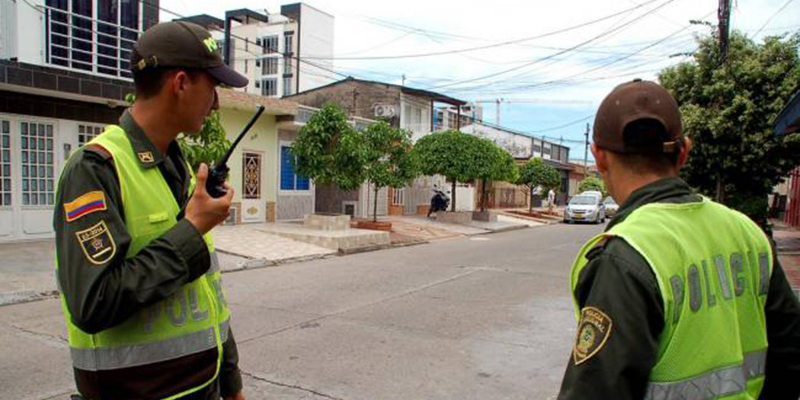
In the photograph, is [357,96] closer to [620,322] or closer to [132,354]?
[132,354]

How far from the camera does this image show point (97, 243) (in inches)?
57.7

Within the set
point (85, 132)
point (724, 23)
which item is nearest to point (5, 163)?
point (85, 132)

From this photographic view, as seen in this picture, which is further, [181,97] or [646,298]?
[181,97]

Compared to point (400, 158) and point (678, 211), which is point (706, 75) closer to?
point (400, 158)

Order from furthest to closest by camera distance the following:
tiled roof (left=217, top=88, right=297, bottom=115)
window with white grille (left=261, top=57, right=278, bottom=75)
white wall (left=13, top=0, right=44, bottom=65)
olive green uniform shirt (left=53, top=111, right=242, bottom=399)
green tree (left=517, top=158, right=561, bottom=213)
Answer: window with white grille (left=261, top=57, right=278, bottom=75)
green tree (left=517, top=158, right=561, bottom=213)
tiled roof (left=217, top=88, right=297, bottom=115)
white wall (left=13, top=0, right=44, bottom=65)
olive green uniform shirt (left=53, top=111, right=242, bottom=399)

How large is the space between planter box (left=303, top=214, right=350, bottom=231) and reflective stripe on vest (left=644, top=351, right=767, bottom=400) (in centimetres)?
1449

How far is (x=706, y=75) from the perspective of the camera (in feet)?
46.4

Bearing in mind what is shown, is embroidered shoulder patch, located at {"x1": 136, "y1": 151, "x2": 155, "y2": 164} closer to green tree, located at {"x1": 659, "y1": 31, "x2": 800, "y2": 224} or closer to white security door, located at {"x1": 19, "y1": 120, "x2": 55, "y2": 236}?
white security door, located at {"x1": 19, "y1": 120, "x2": 55, "y2": 236}

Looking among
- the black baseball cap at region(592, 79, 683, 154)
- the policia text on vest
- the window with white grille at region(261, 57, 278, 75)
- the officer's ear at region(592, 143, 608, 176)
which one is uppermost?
the window with white grille at region(261, 57, 278, 75)

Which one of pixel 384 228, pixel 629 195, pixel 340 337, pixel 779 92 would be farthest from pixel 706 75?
pixel 629 195

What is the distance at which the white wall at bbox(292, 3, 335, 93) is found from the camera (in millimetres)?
54094

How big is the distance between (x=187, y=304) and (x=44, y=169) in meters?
12.8

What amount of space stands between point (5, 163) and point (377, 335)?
32.0ft

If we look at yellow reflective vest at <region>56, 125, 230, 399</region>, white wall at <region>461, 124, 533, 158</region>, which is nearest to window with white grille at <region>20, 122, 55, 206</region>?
yellow reflective vest at <region>56, 125, 230, 399</region>
